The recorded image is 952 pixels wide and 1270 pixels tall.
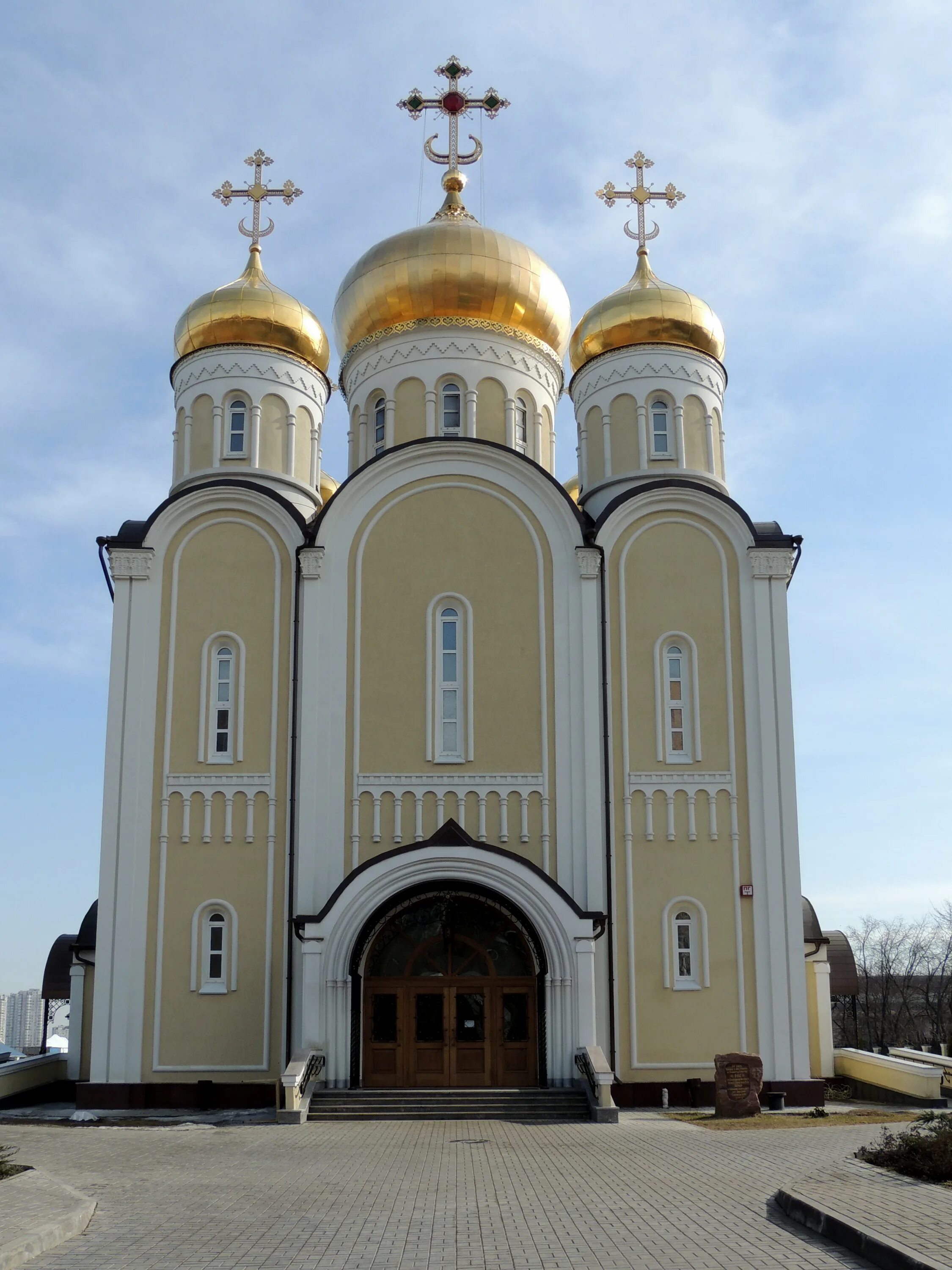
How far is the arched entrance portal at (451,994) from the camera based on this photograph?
1638cm

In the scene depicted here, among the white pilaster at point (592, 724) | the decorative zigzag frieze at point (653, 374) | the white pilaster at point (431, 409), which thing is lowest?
the white pilaster at point (592, 724)

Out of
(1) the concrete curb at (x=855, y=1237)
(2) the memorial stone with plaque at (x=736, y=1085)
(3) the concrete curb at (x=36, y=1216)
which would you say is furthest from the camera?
(2) the memorial stone with plaque at (x=736, y=1085)

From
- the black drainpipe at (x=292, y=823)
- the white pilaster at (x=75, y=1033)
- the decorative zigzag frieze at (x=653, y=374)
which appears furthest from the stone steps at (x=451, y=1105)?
the decorative zigzag frieze at (x=653, y=374)

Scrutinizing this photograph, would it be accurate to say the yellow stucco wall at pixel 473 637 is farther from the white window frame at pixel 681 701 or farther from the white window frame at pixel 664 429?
the white window frame at pixel 664 429

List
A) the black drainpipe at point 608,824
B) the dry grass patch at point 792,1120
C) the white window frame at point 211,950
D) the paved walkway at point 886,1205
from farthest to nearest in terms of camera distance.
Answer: the white window frame at point 211,950, the black drainpipe at point 608,824, the dry grass patch at point 792,1120, the paved walkway at point 886,1205

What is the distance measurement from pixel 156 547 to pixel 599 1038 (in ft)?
29.2

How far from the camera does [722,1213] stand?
320 inches

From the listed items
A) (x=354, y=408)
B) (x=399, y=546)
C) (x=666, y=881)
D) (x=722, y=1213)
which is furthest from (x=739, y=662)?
(x=722, y=1213)

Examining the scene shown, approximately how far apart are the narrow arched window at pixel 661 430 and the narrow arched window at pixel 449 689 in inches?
173

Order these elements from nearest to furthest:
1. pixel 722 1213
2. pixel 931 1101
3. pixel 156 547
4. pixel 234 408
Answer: pixel 722 1213, pixel 931 1101, pixel 156 547, pixel 234 408

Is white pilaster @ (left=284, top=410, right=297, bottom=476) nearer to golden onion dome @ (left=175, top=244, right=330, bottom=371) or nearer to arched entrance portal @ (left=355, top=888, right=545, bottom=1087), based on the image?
golden onion dome @ (left=175, top=244, right=330, bottom=371)

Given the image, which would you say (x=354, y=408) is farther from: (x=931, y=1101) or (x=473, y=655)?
(x=931, y=1101)

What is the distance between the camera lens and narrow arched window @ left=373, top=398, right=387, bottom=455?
20484 mm

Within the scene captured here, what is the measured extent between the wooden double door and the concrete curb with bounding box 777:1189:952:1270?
848 centimetres
